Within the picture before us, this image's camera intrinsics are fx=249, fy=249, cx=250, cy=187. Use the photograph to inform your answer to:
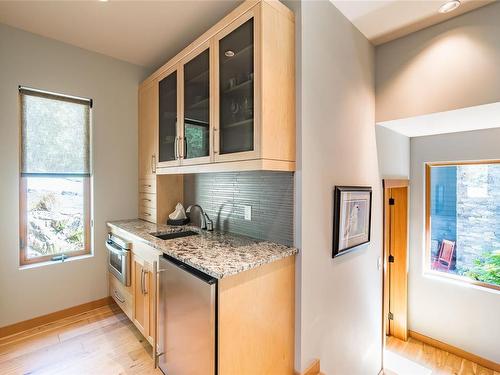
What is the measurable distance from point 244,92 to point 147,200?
6.09 feet

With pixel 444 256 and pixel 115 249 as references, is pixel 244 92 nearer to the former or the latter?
pixel 115 249

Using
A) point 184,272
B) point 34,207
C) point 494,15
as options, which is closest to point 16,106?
point 34,207

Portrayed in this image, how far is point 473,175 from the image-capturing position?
2793mm

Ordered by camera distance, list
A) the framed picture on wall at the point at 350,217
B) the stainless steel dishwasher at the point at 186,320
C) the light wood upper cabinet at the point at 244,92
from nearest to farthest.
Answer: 1. the stainless steel dishwasher at the point at 186,320
2. the light wood upper cabinet at the point at 244,92
3. the framed picture on wall at the point at 350,217

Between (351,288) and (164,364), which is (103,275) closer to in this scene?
(164,364)

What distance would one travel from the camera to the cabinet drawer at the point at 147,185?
2.69 meters

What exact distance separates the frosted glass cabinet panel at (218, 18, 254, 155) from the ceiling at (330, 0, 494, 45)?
787 mm

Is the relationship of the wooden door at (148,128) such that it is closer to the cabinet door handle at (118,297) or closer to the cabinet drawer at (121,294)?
the cabinet drawer at (121,294)

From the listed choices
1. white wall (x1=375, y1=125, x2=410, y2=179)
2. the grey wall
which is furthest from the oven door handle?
white wall (x1=375, y1=125, x2=410, y2=179)

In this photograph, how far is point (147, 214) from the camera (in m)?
2.84

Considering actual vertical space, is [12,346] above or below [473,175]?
below

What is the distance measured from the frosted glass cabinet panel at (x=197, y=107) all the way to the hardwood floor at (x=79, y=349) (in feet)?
5.44

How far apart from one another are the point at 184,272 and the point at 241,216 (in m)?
0.74

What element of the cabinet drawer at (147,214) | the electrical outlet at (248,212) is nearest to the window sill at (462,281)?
the electrical outlet at (248,212)
